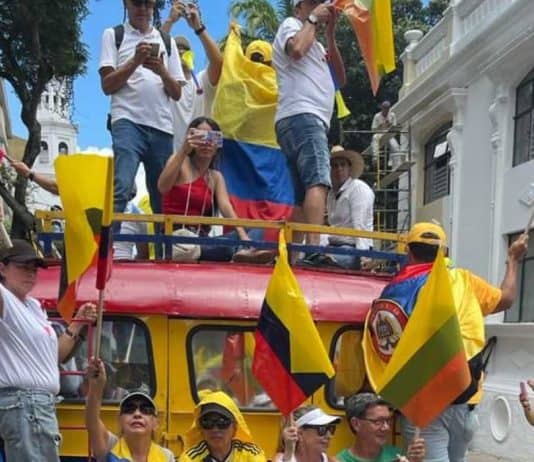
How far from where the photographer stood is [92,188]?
3908mm

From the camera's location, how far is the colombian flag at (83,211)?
3.88 meters

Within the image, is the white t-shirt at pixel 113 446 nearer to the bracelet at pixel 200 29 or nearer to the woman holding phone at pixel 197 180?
the woman holding phone at pixel 197 180

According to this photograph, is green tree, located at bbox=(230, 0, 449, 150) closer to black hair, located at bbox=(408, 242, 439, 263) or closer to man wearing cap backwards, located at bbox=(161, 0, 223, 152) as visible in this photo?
man wearing cap backwards, located at bbox=(161, 0, 223, 152)

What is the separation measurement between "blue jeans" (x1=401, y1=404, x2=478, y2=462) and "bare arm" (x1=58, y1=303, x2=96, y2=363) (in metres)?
1.70

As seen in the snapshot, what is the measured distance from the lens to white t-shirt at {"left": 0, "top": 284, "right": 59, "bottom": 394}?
3.77m

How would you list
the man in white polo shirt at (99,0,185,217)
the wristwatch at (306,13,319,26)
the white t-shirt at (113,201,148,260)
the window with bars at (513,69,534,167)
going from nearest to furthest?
the white t-shirt at (113,201,148,260) < the wristwatch at (306,13,319,26) < the man in white polo shirt at (99,0,185,217) < the window with bars at (513,69,534,167)

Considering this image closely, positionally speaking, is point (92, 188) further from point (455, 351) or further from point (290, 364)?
point (455, 351)

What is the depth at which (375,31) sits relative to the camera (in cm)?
661

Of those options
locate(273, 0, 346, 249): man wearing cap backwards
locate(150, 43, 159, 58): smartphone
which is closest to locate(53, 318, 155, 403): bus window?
locate(273, 0, 346, 249): man wearing cap backwards

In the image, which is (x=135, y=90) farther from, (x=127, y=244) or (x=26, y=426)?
(x=26, y=426)

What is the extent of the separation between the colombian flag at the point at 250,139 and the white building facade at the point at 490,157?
621 cm

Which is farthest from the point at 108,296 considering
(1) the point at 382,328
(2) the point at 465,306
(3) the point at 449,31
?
(3) the point at 449,31

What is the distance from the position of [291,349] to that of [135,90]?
2662mm

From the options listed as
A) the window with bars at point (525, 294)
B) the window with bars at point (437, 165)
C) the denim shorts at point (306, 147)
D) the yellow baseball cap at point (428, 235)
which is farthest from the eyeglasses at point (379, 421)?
the window with bars at point (437, 165)
